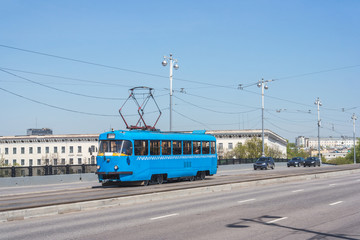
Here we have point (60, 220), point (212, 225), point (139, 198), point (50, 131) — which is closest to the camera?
point (212, 225)

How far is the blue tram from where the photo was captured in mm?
25391

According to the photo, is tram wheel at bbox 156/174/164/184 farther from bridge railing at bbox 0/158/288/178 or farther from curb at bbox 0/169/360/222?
bridge railing at bbox 0/158/288/178

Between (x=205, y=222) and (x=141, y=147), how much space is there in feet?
44.7

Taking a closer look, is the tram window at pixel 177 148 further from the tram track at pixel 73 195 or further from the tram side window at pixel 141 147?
the tram track at pixel 73 195

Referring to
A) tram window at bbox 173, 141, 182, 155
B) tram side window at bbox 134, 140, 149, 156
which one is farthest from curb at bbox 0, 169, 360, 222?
tram side window at bbox 134, 140, 149, 156

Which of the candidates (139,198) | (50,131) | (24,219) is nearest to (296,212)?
(139,198)

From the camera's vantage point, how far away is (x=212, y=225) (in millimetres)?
12367

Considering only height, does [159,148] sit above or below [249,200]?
above

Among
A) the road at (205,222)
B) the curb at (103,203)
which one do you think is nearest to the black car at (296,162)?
the curb at (103,203)

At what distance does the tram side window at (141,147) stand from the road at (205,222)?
299 inches

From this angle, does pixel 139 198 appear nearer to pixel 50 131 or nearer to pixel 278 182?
pixel 278 182

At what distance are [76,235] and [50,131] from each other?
149580mm

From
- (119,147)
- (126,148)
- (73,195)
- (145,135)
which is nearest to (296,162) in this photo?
(145,135)

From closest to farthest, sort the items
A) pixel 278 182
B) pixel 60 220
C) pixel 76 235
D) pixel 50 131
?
pixel 76 235
pixel 60 220
pixel 278 182
pixel 50 131
